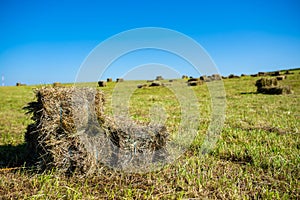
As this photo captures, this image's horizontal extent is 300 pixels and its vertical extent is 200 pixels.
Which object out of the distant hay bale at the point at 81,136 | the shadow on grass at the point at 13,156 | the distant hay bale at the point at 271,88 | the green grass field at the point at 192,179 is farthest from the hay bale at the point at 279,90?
the shadow on grass at the point at 13,156

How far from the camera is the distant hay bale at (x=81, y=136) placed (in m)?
4.00

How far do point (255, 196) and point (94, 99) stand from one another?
9.11 ft

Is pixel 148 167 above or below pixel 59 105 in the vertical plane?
below

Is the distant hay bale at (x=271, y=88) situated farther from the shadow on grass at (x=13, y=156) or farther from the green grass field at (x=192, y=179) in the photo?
the shadow on grass at (x=13, y=156)

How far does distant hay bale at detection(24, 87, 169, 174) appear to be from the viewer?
400 centimetres

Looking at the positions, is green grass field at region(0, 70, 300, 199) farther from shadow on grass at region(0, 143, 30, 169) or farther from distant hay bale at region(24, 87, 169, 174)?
distant hay bale at region(24, 87, 169, 174)

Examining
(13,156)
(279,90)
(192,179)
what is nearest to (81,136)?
(192,179)

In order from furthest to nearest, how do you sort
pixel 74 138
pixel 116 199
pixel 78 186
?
pixel 74 138 < pixel 78 186 < pixel 116 199

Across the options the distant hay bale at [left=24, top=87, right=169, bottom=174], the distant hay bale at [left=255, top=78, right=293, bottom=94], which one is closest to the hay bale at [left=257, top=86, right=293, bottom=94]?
the distant hay bale at [left=255, top=78, right=293, bottom=94]

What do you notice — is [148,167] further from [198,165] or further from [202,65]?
[202,65]

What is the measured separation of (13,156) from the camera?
16.4 ft

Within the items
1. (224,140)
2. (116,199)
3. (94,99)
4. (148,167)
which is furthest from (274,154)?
(94,99)

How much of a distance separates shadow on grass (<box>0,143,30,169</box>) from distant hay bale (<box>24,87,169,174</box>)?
37cm

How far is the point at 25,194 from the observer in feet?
Result: 11.0
